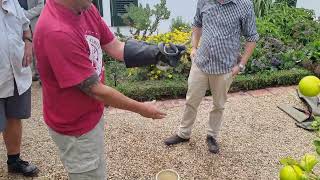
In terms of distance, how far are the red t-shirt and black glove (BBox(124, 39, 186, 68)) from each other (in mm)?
219

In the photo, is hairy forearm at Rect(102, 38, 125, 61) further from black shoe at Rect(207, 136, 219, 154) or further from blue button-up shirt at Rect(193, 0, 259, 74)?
black shoe at Rect(207, 136, 219, 154)

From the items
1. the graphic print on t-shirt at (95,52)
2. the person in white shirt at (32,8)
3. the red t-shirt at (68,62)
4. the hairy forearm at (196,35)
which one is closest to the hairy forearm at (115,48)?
the red t-shirt at (68,62)

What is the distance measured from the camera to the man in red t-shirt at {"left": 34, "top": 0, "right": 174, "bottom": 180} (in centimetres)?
189

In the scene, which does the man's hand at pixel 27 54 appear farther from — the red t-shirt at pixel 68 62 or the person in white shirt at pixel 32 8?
the person in white shirt at pixel 32 8

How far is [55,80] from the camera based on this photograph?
2080 millimetres

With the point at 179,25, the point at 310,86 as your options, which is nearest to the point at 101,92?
the point at 310,86

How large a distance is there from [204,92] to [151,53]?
5.17 ft

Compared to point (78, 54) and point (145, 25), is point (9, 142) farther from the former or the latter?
point (145, 25)

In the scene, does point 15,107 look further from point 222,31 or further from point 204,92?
point 222,31

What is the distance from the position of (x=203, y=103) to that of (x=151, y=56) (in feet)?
9.45

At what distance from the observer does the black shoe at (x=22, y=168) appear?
11.4 feet

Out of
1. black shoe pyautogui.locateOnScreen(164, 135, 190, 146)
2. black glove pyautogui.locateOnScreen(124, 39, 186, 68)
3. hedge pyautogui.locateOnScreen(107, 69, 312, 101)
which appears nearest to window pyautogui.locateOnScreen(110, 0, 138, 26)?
hedge pyautogui.locateOnScreen(107, 69, 312, 101)

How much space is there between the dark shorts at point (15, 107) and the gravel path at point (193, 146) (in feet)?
2.10

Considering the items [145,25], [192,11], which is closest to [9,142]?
[145,25]
